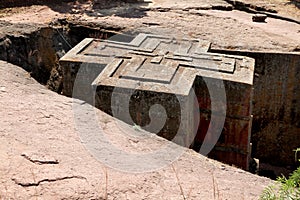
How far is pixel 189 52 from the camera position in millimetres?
6012

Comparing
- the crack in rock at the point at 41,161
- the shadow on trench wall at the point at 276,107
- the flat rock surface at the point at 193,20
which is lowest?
the shadow on trench wall at the point at 276,107

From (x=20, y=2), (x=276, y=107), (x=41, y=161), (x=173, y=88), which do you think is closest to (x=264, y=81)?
(x=276, y=107)

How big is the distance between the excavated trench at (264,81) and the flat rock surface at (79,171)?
3265mm

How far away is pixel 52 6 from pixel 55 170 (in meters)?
7.08

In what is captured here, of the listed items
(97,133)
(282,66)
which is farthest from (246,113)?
(97,133)

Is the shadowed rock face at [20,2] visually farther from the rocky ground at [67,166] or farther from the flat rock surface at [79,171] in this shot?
the flat rock surface at [79,171]

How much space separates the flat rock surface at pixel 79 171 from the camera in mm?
2939

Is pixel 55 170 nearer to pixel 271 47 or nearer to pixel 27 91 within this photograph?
pixel 27 91

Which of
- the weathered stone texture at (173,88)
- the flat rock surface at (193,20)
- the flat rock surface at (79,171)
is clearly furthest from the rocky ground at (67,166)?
the flat rock surface at (193,20)

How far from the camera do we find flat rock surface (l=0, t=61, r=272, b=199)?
2939 millimetres

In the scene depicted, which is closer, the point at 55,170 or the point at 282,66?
the point at 55,170

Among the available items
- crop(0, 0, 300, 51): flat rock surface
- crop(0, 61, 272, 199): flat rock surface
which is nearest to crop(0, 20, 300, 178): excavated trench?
crop(0, 0, 300, 51): flat rock surface

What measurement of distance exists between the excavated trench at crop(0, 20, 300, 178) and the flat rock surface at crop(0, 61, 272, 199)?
3.26 m

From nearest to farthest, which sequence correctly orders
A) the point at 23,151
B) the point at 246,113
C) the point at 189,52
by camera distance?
the point at 23,151 → the point at 246,113 → the point at 189,52
